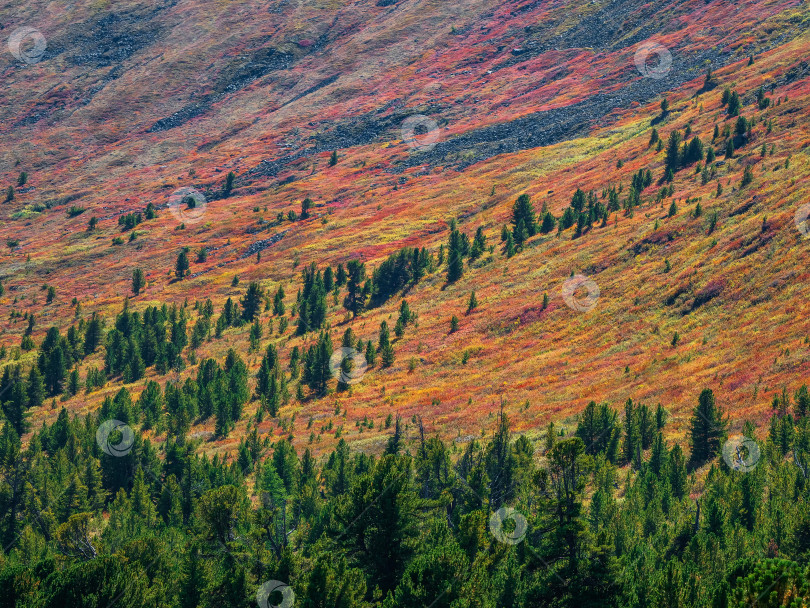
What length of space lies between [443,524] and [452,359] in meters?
58.3

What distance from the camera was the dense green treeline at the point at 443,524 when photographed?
30.7 meters

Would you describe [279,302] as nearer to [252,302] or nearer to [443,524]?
[252,302]

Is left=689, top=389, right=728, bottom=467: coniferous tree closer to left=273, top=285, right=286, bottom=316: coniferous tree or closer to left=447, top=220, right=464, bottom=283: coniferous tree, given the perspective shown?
left=447, top=220, right=464, bottom=283: coniferous tree

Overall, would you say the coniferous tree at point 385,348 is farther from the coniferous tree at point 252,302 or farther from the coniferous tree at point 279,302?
the coniferous tree at point 252,302

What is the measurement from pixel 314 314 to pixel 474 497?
71600 millimetres

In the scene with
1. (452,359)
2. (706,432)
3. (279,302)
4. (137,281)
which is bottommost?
(706,432)

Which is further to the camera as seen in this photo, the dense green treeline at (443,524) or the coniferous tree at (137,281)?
the coniferous tree at (137,281)

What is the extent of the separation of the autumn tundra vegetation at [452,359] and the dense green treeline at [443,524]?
191 mm

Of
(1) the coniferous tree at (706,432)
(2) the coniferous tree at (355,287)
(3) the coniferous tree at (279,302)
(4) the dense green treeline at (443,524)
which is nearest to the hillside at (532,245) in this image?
(3) the coniferous tree at (279,302)

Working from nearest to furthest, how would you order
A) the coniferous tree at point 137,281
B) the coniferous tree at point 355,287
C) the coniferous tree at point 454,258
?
1. the coniferous tree at point 454,258
2. the coniferous tree at point 355,287
3. the coniferous tree at point 137,281

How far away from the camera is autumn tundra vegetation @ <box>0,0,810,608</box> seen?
37.6 meters

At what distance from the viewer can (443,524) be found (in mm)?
40219

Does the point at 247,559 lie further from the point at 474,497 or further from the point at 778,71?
the point at 778,71

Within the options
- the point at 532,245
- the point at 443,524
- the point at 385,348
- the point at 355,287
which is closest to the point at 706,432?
the point at 443,524
